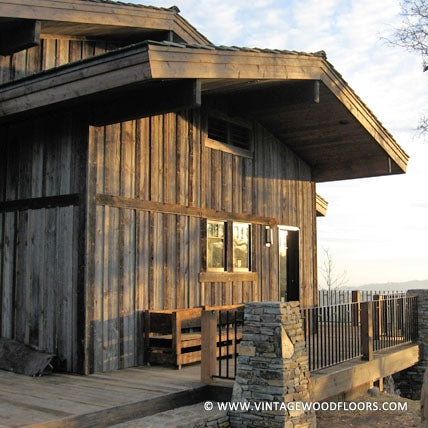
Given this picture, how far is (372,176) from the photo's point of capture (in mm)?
13227

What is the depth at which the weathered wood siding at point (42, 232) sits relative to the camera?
8195 mm

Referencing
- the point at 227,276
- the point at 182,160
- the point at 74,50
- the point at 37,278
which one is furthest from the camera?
the point at 227,276

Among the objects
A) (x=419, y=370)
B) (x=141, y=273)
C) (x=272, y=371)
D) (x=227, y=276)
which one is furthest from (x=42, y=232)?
(x=419, y=370)

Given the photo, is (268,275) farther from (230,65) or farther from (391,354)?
(230,65)

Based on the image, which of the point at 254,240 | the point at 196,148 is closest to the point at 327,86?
the point at 196,148

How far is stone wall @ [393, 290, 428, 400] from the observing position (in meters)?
12.2

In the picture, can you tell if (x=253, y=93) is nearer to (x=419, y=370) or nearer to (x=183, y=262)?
(x=183, y=262)

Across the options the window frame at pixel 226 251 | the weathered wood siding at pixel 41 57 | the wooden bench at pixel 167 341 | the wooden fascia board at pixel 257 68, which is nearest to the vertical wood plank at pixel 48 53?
the weathered wood siding at pixel 41 57

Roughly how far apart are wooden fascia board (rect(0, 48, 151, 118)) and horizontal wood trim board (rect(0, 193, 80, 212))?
51.2 inches

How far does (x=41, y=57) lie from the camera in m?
9.68

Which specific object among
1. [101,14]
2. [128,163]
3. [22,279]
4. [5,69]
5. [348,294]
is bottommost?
[348,294]

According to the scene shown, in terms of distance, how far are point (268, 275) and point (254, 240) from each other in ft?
2.69

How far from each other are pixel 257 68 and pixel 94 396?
15.5 ft

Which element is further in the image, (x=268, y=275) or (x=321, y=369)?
(x=268, y=275)
